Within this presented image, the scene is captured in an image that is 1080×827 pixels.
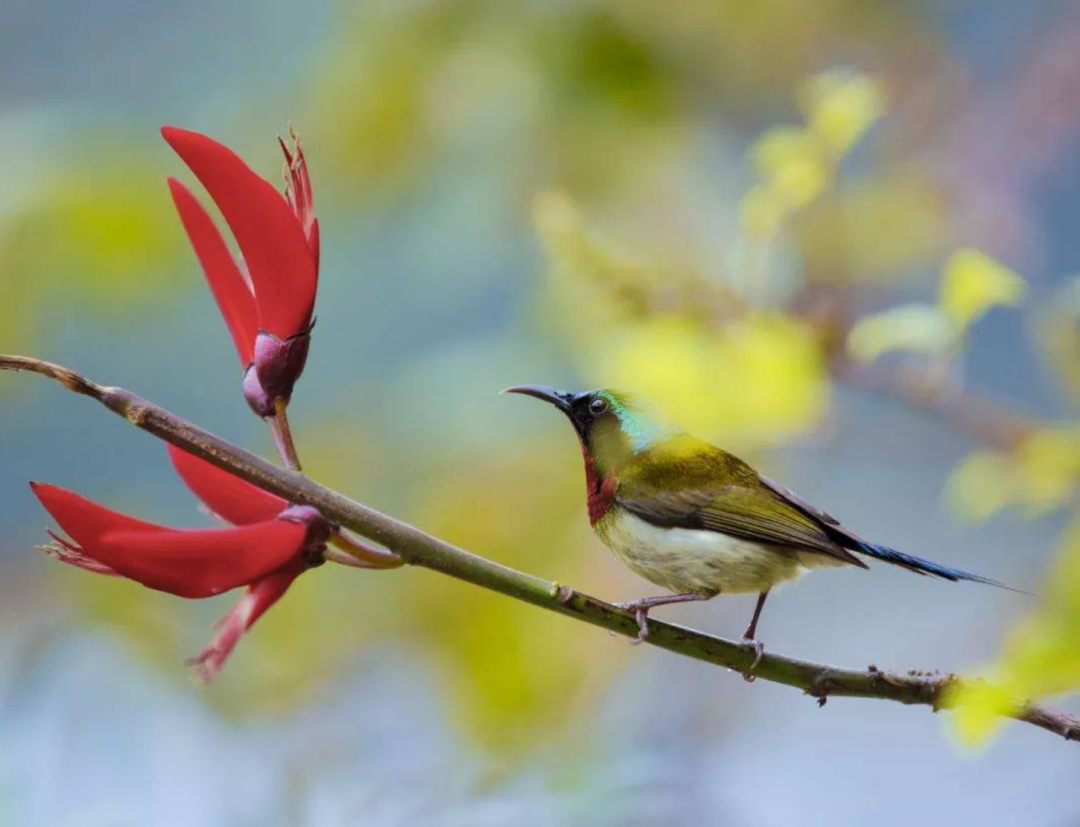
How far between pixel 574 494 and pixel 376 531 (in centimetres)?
90

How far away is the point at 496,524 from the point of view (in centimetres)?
134

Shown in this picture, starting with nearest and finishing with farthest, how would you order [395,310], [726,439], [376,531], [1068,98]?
[376,531], [726,439], [1068,98], [395,310]

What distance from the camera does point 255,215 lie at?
0.46 meters

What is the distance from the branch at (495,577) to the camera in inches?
16.5

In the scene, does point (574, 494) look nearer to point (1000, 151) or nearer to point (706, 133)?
point (706, 133)

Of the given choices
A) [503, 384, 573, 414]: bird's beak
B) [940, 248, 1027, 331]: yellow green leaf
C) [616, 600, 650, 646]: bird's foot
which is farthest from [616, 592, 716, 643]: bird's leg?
[940, 248, 1027, 331]: yellow green leaf

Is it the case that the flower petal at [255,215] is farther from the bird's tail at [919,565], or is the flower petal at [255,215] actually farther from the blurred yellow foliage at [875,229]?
the blurred yellow foliage at [875,229]

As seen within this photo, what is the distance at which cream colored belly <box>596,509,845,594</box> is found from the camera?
587 millimetres

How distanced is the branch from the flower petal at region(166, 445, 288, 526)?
0.04 metres

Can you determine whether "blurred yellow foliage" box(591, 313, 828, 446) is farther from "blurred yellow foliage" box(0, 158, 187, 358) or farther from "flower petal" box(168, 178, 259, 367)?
"blurred yellow foliage" box(0, 158, 187, 358)

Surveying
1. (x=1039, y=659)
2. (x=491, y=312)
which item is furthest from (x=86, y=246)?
(x=1039, y=659)

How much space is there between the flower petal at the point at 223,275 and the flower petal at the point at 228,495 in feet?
0.17

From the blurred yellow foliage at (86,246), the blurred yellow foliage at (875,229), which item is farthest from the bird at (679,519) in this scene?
the blurred yellow foliage at (86,246)

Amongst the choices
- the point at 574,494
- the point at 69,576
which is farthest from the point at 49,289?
the point at 574,494
